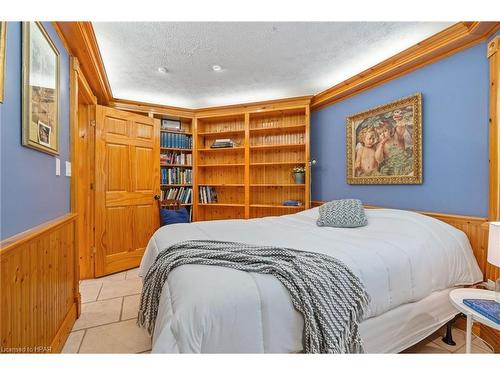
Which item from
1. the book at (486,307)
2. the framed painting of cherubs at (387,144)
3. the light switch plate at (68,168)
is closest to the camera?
the book at (486,307)

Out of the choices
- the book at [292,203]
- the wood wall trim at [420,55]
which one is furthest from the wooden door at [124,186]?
the wood wall trim at [420,55]

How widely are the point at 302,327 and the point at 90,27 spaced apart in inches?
95.2

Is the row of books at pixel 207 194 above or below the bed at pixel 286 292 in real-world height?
above

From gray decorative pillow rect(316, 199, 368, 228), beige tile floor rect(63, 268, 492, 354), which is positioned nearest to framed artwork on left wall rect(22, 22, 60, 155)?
beige tile floor rect(63, 268, 492, 354)

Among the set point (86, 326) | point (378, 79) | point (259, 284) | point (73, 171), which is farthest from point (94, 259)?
point (378, 79)

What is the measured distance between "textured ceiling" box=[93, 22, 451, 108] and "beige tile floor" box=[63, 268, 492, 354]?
2.36m

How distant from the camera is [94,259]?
2938mm

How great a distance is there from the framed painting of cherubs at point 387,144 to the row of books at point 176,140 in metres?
2.48

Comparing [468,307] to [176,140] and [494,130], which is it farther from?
[176,140]

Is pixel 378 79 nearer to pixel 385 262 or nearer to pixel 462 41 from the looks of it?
pixel 462 41

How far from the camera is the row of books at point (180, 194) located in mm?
3903

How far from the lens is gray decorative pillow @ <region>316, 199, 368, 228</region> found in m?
2.15

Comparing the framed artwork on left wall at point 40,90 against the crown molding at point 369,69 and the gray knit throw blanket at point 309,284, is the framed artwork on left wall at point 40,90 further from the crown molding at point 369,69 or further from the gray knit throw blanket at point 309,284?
the gray knit throw blanket at point 309,284

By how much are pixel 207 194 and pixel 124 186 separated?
51.0 inches
